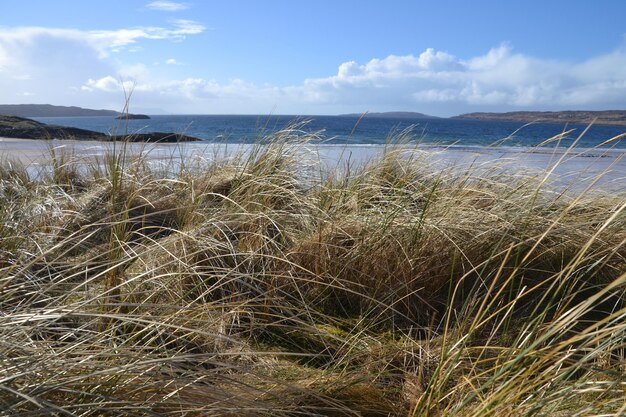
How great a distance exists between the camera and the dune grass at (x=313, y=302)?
1455 millimetres

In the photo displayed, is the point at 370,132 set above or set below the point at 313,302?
below

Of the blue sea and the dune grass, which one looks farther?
Result: the blue sea

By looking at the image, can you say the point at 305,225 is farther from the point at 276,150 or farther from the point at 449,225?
the point at 276,150

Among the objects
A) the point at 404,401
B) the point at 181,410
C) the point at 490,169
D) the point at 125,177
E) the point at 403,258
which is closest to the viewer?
the point at 181,410

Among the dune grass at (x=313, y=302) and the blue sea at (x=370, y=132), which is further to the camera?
the blue sea at (x=370, y=132)

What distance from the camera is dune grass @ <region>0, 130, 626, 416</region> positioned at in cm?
146

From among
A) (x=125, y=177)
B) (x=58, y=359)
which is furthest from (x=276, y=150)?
(x=58, y=359)

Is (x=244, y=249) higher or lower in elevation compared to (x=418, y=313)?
higher

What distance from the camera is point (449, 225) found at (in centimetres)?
288

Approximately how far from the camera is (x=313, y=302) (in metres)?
2.74

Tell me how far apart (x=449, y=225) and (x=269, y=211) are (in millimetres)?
899

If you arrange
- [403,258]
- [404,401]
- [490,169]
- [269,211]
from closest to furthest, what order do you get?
1. [404,401]
2. [403,258]
3. [269,211]
4. [490,169]

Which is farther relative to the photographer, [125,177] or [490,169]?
[490,169]

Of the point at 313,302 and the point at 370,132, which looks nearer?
the point at 313,302
